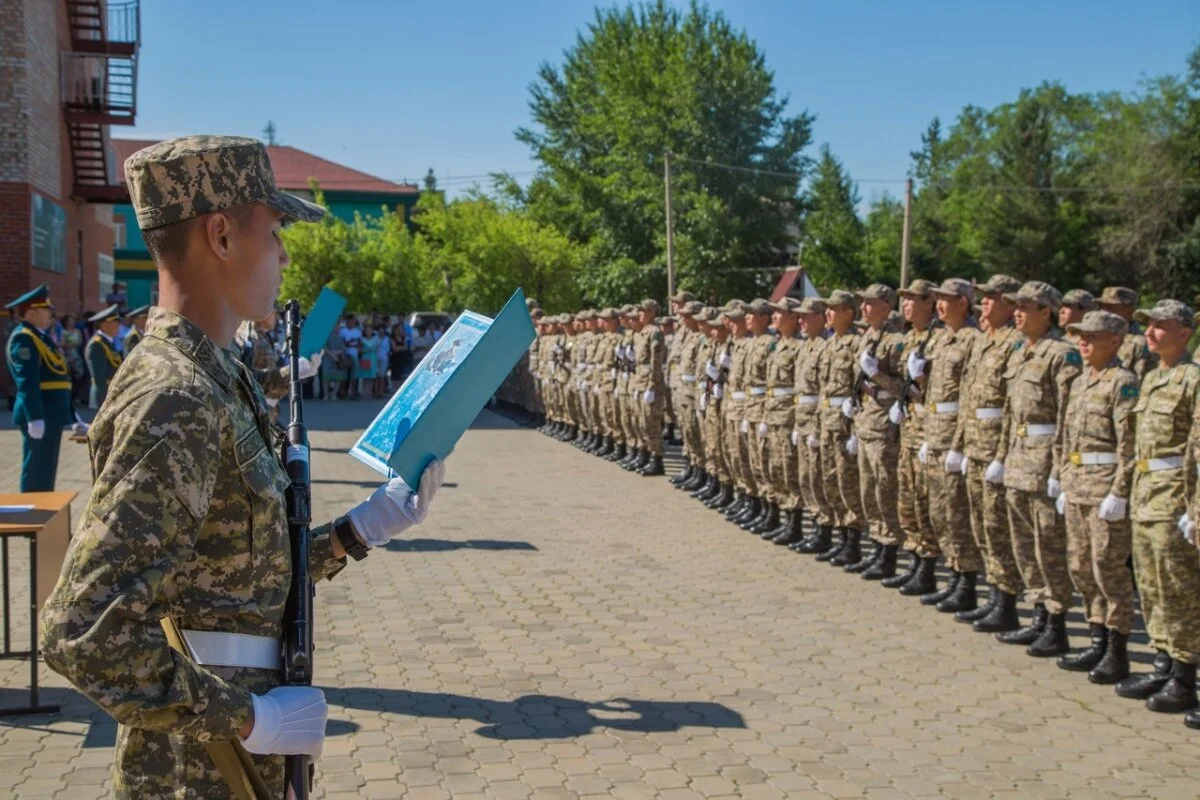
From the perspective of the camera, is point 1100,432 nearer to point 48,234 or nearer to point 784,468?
point 784,468

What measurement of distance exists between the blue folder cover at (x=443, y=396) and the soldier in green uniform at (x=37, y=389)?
27.5ft

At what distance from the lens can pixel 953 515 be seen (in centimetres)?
834

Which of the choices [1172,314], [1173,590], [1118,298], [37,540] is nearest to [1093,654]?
[1173,590]

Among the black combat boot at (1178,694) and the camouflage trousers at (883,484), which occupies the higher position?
the camouflage trousers at (883,484)

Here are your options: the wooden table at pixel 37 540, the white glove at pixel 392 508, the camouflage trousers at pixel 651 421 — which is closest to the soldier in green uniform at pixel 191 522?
the white glove at pixel 392 508

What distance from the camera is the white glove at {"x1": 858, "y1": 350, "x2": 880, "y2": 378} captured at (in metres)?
9.29

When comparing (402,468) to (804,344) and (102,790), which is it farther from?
(804,344)

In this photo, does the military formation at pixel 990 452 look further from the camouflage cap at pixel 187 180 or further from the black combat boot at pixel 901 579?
the camouflage cap at pixel 187 180

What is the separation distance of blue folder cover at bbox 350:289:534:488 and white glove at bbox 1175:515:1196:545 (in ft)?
14.1

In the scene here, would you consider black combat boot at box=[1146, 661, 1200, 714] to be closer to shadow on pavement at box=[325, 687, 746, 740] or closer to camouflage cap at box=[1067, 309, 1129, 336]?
camouflage cap at box=[1067, 309, 1129, 336]

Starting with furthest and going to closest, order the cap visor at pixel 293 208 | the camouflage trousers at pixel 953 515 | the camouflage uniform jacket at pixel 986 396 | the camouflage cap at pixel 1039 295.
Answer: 1. the camouflage trousers at pixel 953 515
2. the camouflage uniform jacket at pixel 986 396
3. the camouflage cap at pixel 1039 295
4. the cap visor at pixel 293 208

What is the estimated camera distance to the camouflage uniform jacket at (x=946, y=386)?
840 cm

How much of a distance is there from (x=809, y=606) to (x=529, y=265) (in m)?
28.3

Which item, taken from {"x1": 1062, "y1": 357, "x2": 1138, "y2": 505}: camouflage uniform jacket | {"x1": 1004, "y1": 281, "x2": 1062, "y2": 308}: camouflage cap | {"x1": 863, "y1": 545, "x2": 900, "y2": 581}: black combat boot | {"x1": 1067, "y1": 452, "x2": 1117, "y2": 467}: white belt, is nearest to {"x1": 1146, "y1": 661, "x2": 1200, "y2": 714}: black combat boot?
{"x1": 1062, "y1": 357, "x2": 1138, "y2": 505}: camouflage uniform jacket
